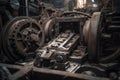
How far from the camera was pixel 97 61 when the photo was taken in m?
4.21

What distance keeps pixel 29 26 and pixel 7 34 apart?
2.26 ft

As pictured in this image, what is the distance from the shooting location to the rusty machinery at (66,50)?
12.5 feet

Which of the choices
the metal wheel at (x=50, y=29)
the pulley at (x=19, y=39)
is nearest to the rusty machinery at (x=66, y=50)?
the pulley at (x=19, y=39)

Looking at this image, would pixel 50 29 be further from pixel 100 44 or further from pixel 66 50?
pixel 100 44

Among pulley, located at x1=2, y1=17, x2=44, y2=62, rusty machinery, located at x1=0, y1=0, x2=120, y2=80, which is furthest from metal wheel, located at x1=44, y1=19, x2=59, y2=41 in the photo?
pulley, located at x1=2, y1=17, x2=44, y2=62

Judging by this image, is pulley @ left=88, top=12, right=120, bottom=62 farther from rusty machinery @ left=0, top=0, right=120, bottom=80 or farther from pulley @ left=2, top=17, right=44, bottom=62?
pulley @ left=2, top=17, right=44, bottom=62

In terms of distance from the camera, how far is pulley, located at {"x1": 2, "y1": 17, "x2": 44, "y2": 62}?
4801 mm

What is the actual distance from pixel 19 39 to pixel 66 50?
1191mm

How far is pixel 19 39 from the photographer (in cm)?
491

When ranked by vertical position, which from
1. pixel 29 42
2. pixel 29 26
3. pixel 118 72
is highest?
pixel 29 26

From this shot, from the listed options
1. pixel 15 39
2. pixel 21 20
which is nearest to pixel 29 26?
pixel 21 20

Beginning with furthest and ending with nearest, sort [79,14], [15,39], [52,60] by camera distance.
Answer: [79,14] < [15,39] < [52,60]

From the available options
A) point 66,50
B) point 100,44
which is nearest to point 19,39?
point 66,50

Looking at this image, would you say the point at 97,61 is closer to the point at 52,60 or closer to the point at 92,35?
the point at 92,35
